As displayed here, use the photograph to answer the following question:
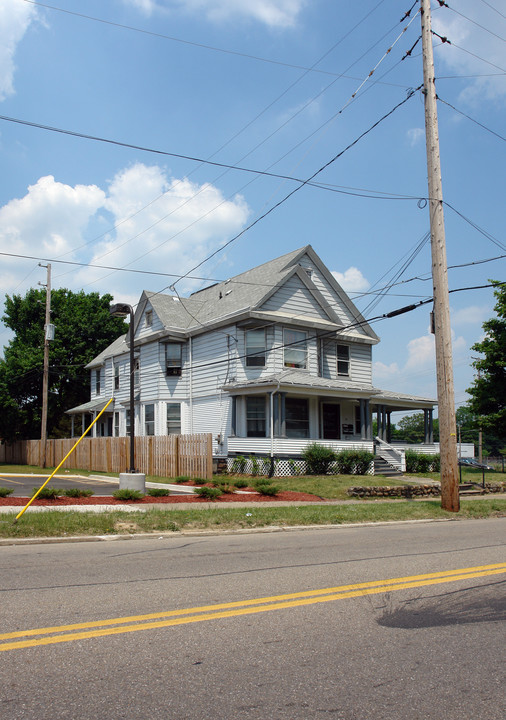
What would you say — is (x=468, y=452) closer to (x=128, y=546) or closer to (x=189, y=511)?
(x=189, y=511)

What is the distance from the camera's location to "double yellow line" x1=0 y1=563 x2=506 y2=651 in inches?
189

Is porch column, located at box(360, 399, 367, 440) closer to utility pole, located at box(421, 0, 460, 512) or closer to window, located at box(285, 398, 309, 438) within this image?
window, located at box(285, 398, 309, 438)

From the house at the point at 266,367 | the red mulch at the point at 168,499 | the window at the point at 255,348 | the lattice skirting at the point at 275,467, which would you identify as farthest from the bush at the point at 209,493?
the window at the point at 255,348

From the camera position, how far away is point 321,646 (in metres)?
4.68

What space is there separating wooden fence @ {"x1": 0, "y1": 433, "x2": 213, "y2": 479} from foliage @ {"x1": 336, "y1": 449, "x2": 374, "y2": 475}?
19.3ft

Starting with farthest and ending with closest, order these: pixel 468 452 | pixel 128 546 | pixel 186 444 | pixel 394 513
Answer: pixel 468 452, pixel 186 444, pixel 394 513, pixel 128 546

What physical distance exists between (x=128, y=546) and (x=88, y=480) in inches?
676

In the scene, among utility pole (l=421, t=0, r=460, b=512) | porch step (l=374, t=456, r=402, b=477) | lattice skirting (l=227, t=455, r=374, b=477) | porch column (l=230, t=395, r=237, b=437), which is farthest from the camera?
porch column (l=230, t=395, r=237, b=437)

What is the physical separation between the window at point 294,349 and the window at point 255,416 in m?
2.36

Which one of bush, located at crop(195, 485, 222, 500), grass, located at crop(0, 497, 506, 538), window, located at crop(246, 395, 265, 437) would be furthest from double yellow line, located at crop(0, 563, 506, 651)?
window, located at crop(246, 395, 265, 437)

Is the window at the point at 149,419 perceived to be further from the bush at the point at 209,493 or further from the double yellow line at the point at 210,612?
the double yellow line at the point at 210,612

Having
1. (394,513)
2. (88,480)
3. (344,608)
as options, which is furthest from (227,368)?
(344,608)

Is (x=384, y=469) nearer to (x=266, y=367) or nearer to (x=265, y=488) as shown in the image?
(x=266, y=367)

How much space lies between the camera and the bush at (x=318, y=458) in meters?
24.6
